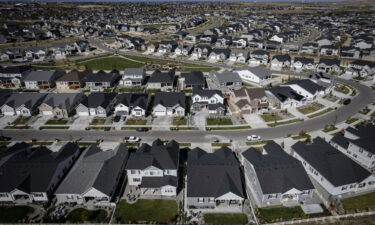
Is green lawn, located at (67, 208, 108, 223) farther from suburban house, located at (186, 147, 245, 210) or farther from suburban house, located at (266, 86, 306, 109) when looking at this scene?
suburban house, located at (266, 86, 306, 109)

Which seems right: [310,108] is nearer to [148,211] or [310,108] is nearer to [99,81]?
[148,211]

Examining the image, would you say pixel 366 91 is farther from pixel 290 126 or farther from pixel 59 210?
pixel 59 210

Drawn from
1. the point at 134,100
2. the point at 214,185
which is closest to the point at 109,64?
the point at 134,100

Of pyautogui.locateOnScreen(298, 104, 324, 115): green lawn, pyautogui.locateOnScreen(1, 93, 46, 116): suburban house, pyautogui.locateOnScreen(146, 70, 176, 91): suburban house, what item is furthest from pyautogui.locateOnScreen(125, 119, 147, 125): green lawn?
pyautogui.locateOnScreen(298, 104, 324, 115): green lawn

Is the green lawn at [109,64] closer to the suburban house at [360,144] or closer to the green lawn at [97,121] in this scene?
the green lawn at [97,121]

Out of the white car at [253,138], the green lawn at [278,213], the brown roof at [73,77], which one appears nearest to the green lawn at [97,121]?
the brown roof at [73,77]
